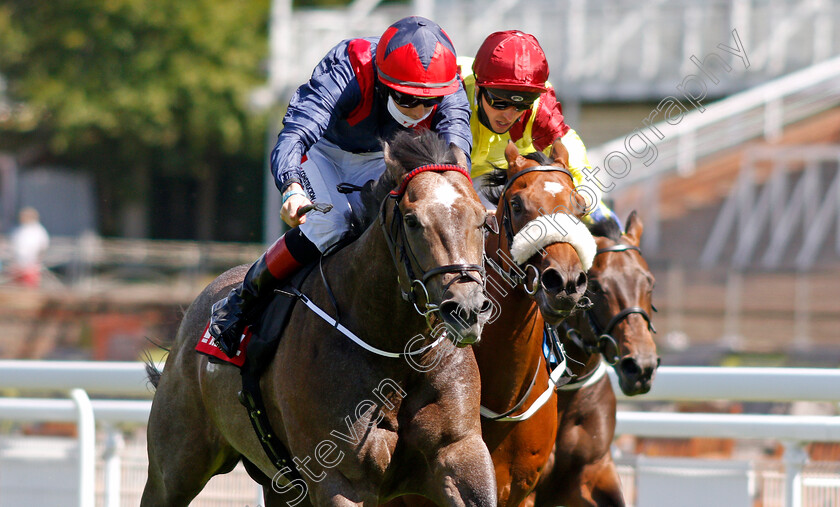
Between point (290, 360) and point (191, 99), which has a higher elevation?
point (290, 360)

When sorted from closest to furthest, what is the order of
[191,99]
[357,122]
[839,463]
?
[357,122]
[839,463]
[191,99]

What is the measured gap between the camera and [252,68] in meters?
23.5

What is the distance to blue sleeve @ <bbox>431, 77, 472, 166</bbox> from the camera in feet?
12.9

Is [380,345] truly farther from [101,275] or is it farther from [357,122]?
[101,275]

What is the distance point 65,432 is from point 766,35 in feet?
35.2

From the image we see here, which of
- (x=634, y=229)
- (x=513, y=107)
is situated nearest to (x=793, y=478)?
(x=634, y=229)

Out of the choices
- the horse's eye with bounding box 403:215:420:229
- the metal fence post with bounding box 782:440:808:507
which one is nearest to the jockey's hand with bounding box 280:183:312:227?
the horse's eye with bounding box 403:215:420:229

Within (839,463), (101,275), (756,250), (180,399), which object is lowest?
(101,275)

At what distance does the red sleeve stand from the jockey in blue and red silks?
57 centimetres

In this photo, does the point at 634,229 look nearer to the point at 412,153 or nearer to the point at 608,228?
the point at 608,228

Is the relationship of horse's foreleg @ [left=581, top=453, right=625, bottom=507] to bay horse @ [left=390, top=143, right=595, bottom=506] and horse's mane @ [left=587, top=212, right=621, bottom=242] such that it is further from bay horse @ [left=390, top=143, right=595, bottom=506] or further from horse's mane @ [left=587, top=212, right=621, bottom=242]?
horse's mane @ [left=587, top=212, right=621, bottom=242]

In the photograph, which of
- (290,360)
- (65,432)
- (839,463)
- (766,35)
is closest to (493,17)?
(766,35)

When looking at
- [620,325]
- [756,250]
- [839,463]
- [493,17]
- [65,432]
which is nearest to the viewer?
[620,325]

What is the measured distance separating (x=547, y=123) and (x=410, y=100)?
2.96 ft
